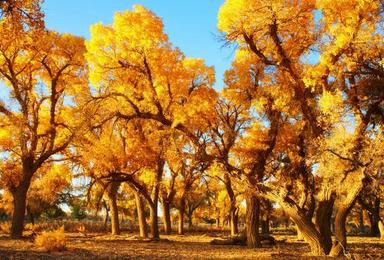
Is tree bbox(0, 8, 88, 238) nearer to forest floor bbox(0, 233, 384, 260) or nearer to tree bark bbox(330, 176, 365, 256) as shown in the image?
forest floor bbox(0, 233, 384, 260)

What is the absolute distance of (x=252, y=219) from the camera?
19.5 m

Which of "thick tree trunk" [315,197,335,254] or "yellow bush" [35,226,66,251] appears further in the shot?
"thick tree trunk" [315,197,335,254]

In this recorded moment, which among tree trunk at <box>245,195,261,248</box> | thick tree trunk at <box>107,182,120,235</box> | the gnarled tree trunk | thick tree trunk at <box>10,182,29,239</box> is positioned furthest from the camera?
thick tree trunk at <box>107,182,120,235</box>

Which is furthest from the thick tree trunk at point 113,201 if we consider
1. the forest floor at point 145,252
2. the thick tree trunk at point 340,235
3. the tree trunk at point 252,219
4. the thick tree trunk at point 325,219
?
the thick tree trunk at point 340,235

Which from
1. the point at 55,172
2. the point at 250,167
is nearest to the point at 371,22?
the point at 250,167

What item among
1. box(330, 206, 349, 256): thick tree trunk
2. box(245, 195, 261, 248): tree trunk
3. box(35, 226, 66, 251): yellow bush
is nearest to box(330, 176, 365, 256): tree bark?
box(330, 206, 349, 256): thick tree trunk

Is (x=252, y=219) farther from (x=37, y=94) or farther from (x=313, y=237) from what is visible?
(x=37, y=94)

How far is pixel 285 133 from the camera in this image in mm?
20984

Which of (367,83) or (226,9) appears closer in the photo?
(226,9)

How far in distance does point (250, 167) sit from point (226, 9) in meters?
8.92

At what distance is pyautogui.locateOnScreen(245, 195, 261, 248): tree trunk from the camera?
19047mm

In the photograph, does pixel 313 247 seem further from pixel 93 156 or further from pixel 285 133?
pixel 93 156

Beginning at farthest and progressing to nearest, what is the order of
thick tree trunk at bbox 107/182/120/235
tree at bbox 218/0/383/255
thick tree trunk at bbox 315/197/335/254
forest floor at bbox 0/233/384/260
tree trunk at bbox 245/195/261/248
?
1. thick tree trunk at bbox 107/182/120/235
2. tree trunk at bbox 245/195/261/248
3. thick tree trunk at bbox 315/197/335/254
4. tree at bbox 218/0/383/255
5. forest floor at bbox 0/233/384/260

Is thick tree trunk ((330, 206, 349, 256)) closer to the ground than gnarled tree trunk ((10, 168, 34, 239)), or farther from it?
closer to the ground
